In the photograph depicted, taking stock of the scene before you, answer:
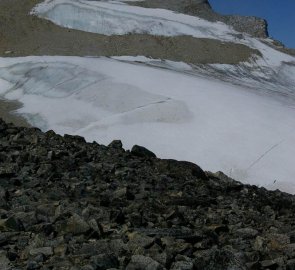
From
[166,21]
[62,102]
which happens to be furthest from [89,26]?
[62,102]

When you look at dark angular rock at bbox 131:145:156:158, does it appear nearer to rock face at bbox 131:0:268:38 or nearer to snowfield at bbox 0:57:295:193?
snowfield at bbox 0:57:295:193

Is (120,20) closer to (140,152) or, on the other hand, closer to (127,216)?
(140,152)

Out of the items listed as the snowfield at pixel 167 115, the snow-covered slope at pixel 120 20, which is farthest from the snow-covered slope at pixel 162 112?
the snow-covered slope at pixel 120 20

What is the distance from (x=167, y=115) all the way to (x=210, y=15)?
30.7 m

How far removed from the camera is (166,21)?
3675cm

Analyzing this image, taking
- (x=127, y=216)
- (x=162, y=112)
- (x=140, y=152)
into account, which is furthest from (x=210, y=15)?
(x=127, y=216)

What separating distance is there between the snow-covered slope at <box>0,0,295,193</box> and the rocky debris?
4629 mm

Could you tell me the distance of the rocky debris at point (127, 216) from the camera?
425 centimetres

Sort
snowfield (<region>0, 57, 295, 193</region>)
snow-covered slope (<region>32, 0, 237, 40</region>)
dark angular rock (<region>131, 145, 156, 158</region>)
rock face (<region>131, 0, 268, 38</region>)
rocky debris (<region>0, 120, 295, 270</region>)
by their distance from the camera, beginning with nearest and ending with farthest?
rocky debris (<region>0, 120, 295, 270</region>), dark angular rock (<region>131, 145, 156, 158</region>), snowfield (<region>0, 57, 295, 193</region>), snow-covered slope (<region>32, 0, 237, 40</region>), rock face (<region>131, 0, 268, 38</region>)

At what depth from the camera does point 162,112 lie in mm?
16078

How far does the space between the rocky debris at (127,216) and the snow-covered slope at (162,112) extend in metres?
4.63

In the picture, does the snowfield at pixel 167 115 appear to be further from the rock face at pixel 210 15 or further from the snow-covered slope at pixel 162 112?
the rock face at pixel 210 15

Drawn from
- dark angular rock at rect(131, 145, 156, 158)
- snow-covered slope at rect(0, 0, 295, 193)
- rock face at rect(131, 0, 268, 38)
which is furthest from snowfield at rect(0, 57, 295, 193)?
rock face at rect(131, 0, 268, 38)

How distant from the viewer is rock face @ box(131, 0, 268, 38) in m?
43.7
